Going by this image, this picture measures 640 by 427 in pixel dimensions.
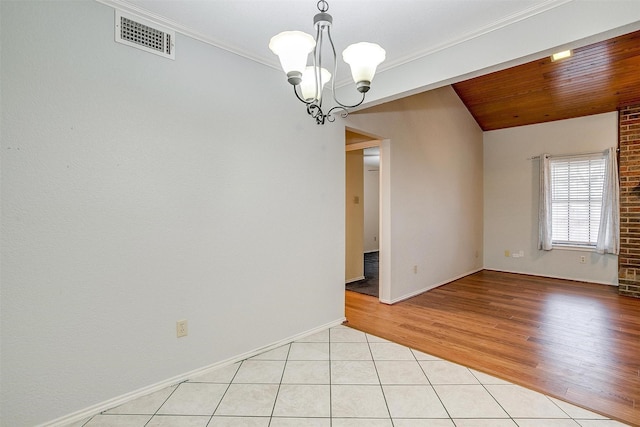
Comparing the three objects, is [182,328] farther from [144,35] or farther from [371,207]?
[371,207]

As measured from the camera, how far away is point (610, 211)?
488 cm

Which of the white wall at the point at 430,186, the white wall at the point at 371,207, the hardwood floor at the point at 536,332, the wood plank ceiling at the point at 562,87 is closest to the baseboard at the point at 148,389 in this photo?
the hardwood floor at the point at 536,332

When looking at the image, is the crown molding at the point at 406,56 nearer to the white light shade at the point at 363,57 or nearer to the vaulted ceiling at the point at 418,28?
the vaulted ceiling at the point at 418,28

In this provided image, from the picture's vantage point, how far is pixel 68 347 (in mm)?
1797

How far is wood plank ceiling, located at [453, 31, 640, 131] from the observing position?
3854 millimetres

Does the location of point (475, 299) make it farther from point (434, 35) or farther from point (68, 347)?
point (68, 347)

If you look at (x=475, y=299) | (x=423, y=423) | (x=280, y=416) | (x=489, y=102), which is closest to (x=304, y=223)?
(x=280, y=416)

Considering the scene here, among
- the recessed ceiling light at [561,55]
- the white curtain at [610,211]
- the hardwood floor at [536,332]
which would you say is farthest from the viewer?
the white curtain at [610,211]

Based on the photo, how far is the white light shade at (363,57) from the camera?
160cm

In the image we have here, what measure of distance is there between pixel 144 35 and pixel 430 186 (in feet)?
13.1

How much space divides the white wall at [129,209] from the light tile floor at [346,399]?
0.72 feet

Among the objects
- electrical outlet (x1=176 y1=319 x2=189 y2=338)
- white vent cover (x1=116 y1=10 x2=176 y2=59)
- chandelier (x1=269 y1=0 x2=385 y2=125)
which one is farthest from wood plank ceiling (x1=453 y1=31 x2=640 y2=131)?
electrical outlet (x1=176 y1=319 x2=189 y2=338)

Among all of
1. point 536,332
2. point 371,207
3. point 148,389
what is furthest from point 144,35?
point 371,207

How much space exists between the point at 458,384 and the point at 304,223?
1.73 metres
